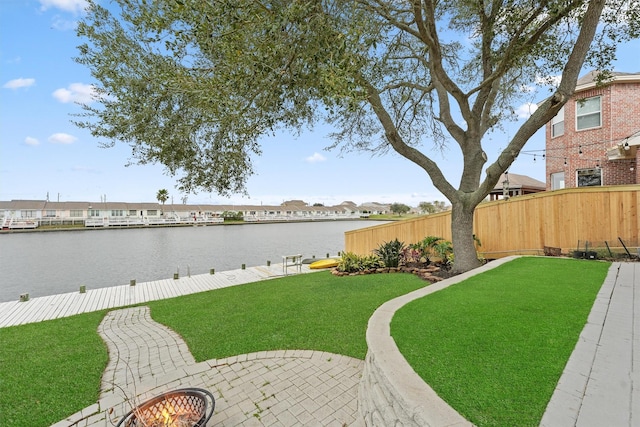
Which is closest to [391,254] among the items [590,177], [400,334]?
[400,334]

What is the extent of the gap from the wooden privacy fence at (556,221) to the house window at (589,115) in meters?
5.87

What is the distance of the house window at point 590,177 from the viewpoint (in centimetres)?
1095

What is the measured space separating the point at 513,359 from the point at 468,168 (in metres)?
5.73

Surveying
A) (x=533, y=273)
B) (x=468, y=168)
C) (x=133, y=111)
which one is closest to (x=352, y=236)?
(x=468, y=168)

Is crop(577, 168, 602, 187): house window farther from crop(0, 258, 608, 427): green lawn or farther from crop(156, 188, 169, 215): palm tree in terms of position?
crop(156, 188, 169, 215): palm tree

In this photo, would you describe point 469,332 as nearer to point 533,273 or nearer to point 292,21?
point 533,273

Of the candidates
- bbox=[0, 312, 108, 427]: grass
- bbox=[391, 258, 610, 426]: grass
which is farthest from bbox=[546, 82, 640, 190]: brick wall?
bbox=[0, 312, 108, 427]: grass

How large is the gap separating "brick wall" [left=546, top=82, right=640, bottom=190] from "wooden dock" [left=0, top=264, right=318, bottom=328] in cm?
1289

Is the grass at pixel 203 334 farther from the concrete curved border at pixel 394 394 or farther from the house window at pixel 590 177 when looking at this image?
the house window at pixel 590 177

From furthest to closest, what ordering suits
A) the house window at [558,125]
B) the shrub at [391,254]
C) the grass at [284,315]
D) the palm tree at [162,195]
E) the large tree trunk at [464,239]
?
the palm tree at [162,195] < the house window at [558,125] < the shrub at [391,254] < the large tree trunk at [464,239] < the grass at [284,315]

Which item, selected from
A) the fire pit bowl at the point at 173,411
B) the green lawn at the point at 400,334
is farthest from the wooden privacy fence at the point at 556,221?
the fire pit bowl at the point at 173,411

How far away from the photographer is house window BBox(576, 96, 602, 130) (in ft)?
36.2

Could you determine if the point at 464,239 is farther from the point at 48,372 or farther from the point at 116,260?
the point at 116,260

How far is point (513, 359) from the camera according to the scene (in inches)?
98.0
